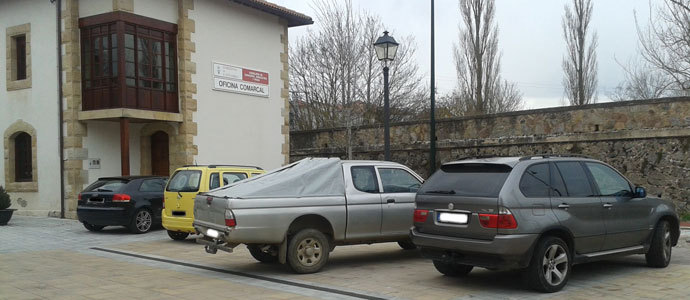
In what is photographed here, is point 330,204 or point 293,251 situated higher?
point 330,204

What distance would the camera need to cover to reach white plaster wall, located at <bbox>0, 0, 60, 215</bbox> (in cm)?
1891

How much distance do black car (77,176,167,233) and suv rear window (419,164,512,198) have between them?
350 inches

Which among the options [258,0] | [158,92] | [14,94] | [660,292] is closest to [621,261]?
[660,292]

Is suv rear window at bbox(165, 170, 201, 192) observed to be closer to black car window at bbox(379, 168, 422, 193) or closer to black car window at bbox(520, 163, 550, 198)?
black car window at bbox(379, 168, 422, 193)

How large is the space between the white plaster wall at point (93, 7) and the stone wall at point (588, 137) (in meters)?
11.0

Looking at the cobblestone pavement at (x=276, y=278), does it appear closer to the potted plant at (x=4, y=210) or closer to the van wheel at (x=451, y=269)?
the van wheel at (x=451, y=269)

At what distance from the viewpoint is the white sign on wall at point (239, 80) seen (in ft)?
66.7

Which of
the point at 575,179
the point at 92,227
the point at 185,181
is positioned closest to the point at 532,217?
the point at 575,179

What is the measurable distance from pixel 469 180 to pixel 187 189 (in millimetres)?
6894

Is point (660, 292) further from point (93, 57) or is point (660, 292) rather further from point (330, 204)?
point (93, 57)

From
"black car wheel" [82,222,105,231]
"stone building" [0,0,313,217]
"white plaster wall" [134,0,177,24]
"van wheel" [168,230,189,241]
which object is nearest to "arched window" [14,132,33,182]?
"stone building" [0,0,313,217]

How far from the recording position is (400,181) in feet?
32.6

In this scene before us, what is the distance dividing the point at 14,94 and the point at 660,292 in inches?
794

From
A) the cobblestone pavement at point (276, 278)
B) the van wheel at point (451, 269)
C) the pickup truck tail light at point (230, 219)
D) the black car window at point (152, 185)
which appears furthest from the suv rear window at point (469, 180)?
the black car window at point (152, 185)
